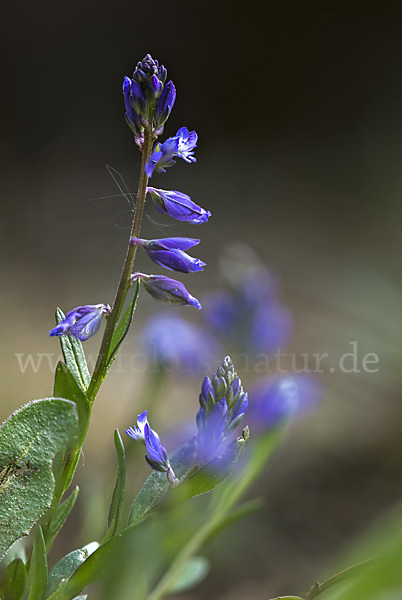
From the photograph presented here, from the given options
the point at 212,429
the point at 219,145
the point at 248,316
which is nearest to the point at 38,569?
the point at 212,429

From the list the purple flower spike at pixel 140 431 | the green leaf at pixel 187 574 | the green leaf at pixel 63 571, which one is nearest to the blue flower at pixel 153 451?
the purple flower spike at pixel 140 431

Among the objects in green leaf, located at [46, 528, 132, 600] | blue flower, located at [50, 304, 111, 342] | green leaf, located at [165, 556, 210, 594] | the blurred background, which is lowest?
green leaf, located at [165, 556, 210, 594]

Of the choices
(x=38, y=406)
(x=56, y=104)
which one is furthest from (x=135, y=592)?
(x=56, y=104)

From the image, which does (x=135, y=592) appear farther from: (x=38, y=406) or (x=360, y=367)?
(x=360, y=367)

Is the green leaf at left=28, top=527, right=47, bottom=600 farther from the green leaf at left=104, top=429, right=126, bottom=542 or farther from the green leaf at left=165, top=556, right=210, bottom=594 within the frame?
the green leaf at left=165, top=556, right=210, bottom=594

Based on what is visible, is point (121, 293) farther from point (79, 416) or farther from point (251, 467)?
point (251, 467)

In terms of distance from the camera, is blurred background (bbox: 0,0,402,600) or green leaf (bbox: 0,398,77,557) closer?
green leaf (bbox: 0,398,77,557)

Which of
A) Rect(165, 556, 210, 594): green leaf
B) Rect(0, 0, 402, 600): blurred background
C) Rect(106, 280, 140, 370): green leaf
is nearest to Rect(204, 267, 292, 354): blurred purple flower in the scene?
Rect(106, 280, 140, 370): green leaf
